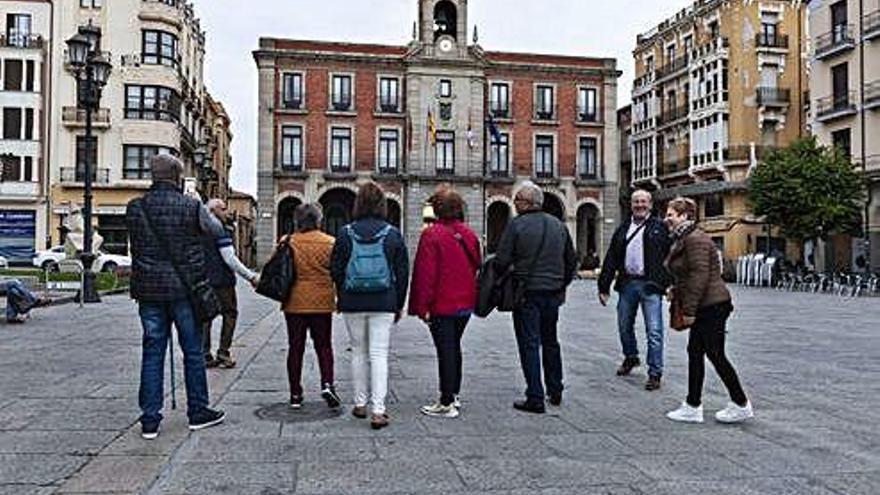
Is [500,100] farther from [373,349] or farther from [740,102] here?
[373,349]

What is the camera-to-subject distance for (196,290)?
19.3 ft

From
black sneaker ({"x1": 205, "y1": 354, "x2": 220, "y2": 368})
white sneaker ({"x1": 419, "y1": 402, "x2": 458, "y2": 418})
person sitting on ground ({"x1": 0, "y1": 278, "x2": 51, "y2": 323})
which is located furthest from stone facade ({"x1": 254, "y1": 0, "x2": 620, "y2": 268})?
white sneaker ({"x1": 419, "y1": 402, "x2": 458, "y2": 418})

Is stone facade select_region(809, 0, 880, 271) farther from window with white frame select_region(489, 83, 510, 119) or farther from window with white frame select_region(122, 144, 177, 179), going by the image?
window with white frame select_region(122, 144, 177, 179)

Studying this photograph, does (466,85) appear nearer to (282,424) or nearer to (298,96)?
(298,96)

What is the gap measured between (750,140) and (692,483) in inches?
1831

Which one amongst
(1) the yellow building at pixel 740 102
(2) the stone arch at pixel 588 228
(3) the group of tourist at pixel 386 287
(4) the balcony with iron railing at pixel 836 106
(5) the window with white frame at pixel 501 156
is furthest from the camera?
(2) the stone arch at pixel 588 228

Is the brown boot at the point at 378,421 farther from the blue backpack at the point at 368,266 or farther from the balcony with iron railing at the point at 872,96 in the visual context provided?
A: the balcony with iron railing at the point at 872,96

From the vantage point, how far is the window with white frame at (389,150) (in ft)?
173

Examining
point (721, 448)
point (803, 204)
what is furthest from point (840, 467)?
point (803, 204)

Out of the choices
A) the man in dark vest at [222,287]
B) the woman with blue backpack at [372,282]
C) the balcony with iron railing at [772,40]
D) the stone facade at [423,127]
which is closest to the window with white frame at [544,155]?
the stone facade at [423,127]

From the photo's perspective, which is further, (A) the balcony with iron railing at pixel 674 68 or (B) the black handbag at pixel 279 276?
(A) the balcony with iron railing at pixel 674 68

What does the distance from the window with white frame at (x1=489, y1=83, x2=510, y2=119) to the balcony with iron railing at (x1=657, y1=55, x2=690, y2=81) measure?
983cm

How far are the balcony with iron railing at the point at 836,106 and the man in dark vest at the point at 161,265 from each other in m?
39.0

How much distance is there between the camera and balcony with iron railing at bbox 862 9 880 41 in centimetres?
3747
